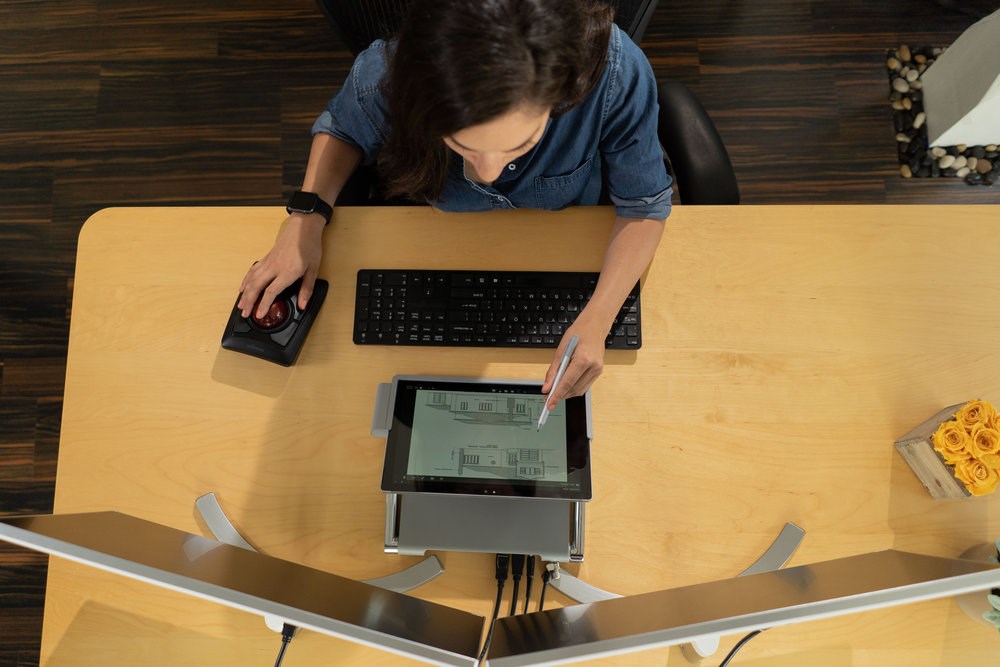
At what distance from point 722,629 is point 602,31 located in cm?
69

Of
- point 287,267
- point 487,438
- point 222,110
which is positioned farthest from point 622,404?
point 222,110

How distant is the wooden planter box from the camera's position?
895mm

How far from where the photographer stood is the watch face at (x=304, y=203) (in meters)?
1.01

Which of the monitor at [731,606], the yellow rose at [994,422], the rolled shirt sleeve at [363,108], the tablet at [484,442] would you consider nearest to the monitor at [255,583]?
the monitor at [731,606]

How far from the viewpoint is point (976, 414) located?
868mm

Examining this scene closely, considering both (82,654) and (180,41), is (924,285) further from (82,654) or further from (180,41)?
(180,41)

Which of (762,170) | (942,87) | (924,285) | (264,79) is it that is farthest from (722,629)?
(264,79)

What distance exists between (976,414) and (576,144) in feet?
2.26

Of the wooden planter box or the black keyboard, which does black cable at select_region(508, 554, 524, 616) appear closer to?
the black keyboard

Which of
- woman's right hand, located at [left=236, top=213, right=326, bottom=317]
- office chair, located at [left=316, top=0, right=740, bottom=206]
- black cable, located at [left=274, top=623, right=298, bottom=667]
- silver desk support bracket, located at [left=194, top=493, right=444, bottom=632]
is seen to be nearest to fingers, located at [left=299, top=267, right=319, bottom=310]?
woman's right hand, located at [left=236, top=213, right=326, bottom=317]

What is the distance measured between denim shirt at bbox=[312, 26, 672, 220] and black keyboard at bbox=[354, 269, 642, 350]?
129 mm

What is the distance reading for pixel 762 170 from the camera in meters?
1.79

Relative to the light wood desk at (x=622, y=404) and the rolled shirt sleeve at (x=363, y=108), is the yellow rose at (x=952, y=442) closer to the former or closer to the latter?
the light wood desk at (x=622, y=404)

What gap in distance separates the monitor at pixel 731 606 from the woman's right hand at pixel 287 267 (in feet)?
1.97
